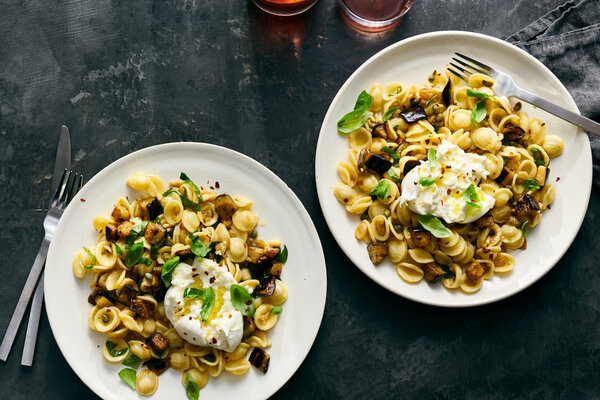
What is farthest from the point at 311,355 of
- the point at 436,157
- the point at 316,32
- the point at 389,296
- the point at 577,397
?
the point at 316,32

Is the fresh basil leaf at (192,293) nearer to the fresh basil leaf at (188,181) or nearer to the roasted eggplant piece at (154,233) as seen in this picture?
the roasted eggplant piece at (154,233)

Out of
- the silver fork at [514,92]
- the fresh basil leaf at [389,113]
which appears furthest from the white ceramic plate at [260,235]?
the silver fork at [514,92]

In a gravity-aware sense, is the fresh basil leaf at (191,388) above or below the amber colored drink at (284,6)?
below

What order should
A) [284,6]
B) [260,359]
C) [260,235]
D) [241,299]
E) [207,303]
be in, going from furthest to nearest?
[284,6] → [260,235] → [260,359] → [241,299] → [207,303]

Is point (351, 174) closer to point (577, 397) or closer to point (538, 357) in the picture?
point (538, 357)

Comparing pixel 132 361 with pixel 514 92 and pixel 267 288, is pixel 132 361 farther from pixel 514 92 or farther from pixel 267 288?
pixel 514 92

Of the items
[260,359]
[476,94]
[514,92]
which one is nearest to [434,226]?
[476,94]

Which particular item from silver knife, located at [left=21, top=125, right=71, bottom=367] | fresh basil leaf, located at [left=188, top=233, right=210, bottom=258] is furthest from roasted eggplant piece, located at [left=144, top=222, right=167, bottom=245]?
silver knife, located at [left=21, top=125, right=71, bottom=367]
